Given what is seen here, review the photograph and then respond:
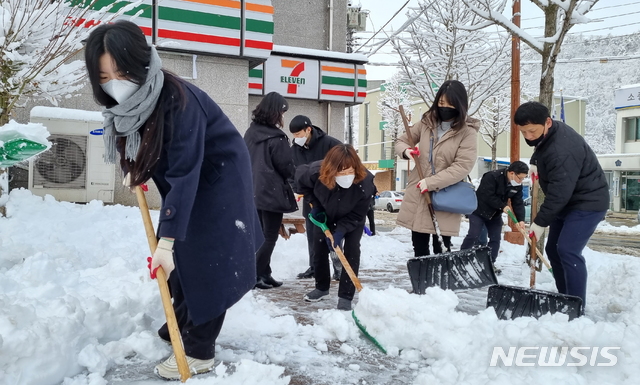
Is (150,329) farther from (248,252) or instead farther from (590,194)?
(590,194)

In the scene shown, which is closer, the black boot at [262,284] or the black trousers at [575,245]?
the black trousers at [575,245]

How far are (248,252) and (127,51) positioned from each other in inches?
42.0

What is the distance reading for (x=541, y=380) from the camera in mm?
2387

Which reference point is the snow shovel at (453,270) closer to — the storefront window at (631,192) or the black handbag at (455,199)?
the black handbag at (455,199)

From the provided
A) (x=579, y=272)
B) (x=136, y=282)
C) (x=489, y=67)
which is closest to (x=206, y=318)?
(x=136, y=282)

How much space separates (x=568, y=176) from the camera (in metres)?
3.67

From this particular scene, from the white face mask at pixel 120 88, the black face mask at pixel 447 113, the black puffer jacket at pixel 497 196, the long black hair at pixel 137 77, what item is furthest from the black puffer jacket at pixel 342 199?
the black puffer jacket at pixel 497 196

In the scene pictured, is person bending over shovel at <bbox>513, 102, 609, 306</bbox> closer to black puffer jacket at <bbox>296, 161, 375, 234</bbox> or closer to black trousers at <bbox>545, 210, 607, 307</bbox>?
black trousers at <bbox>545, 210, 607, 307</bbox>

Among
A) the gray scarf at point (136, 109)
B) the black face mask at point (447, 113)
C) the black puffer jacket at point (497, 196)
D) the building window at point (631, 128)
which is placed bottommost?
the black puffer jacket at point (497, 196)

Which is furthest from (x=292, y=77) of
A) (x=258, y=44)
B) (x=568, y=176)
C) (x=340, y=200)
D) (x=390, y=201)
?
(x=390, y=201)

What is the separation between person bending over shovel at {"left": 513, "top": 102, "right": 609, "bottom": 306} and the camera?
12.1 ft

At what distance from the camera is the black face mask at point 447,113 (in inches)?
171

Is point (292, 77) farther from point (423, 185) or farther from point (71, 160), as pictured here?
point (423, 185)

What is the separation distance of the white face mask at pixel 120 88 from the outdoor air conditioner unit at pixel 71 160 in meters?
6.14
